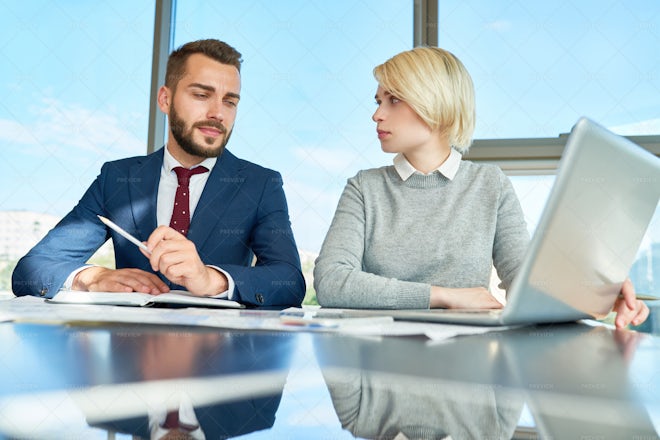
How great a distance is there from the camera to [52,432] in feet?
0.83

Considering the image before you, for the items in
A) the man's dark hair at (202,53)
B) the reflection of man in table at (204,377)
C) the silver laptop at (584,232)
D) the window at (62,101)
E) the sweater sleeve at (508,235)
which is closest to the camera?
the reflection of man in table at (204,377)

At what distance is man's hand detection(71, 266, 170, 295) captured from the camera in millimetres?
1253

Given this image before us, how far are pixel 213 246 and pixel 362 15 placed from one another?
5.42ft

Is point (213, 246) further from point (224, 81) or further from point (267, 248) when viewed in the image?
point (224, 81)

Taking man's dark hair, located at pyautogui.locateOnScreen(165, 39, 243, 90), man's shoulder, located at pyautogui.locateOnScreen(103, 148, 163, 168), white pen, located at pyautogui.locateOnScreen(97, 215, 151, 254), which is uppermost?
man's dark hair, located at pyautogui.locateOnScreen(165, 39, 243, 90)

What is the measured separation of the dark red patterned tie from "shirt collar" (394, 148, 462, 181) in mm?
590

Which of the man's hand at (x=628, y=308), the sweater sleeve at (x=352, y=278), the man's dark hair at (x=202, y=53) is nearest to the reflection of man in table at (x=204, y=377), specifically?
the sweater sleeve at (x=352, y=278)

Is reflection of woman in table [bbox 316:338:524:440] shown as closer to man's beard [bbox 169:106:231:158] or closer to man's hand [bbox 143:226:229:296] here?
man's hand [bbox 143:226:229:296]

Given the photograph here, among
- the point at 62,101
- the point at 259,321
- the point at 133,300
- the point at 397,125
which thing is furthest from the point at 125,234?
the point at 62,101

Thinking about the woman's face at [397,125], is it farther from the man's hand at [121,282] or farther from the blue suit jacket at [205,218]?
the man's hand at [121,282]

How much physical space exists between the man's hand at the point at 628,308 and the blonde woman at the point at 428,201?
0.41 metres

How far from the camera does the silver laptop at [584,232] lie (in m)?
0.68

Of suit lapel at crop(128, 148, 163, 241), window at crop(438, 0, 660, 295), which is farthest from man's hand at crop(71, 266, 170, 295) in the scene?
window at crop(438, 0, 660, 295)

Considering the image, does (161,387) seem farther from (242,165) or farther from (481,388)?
(242,165)
